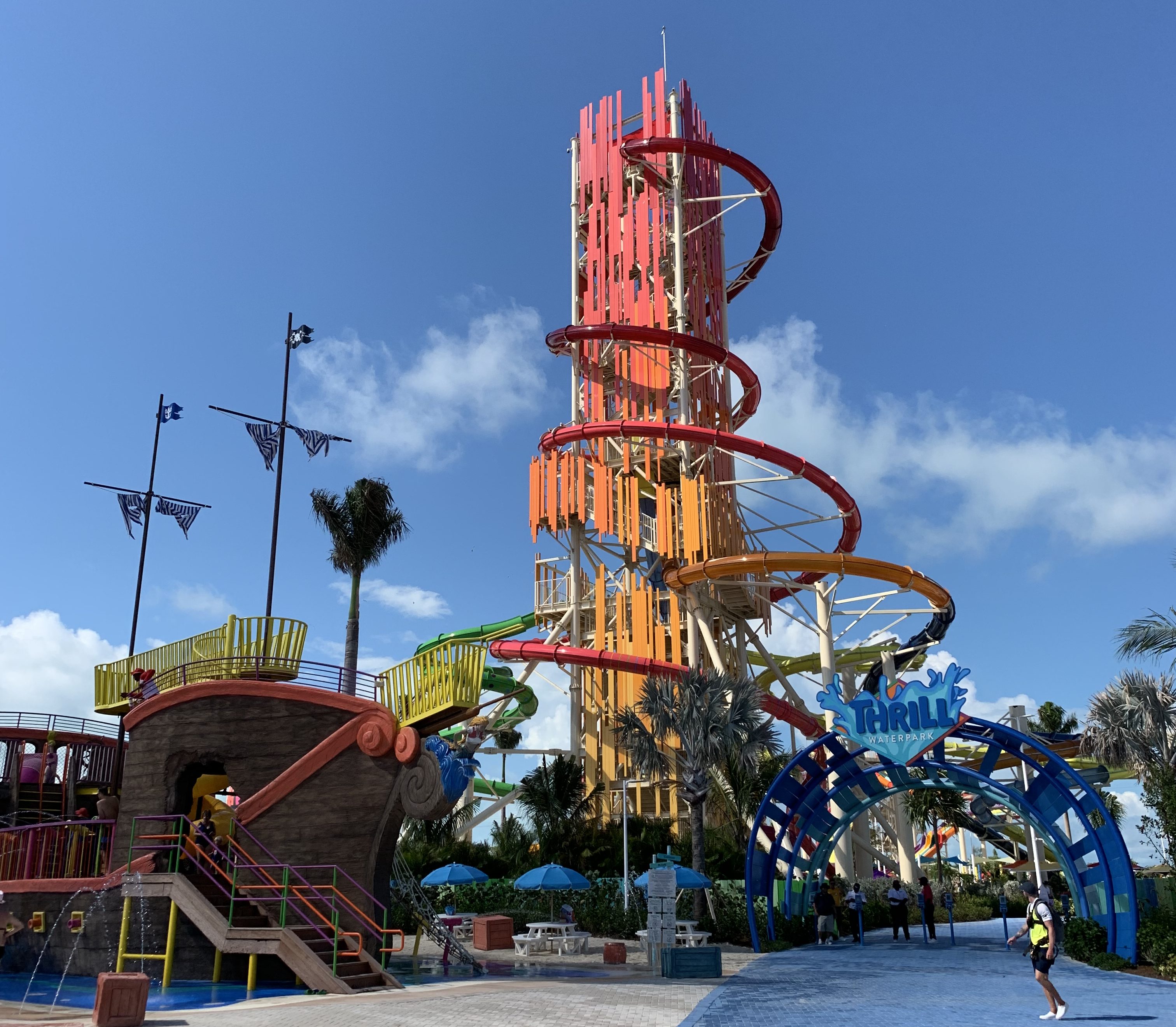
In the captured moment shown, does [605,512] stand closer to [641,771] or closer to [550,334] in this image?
[550,334]

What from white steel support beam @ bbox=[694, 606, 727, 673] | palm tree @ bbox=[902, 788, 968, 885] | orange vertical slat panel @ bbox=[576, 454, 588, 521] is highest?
orange vertical slat panel @ bbox=[576, 454, 588, 521]

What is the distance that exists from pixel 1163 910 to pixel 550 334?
28.5 m

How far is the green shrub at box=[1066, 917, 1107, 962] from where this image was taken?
19.7 meters

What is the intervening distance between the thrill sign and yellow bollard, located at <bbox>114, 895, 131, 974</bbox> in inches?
514

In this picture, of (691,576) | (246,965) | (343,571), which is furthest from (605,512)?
(246,965)

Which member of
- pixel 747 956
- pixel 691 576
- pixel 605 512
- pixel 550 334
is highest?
pixel 550 334

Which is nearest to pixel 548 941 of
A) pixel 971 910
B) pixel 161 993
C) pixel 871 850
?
pixel 161 993

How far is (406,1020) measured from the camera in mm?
12695

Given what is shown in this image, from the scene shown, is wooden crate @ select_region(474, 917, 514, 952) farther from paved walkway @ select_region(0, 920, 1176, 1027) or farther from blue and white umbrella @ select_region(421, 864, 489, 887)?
paved walkway @ select_region(0, 920, 1176, 1027)

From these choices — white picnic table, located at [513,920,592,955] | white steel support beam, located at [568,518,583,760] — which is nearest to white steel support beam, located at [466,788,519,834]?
white steel support beam, located at [568,518,583,760]

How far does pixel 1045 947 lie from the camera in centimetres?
1291

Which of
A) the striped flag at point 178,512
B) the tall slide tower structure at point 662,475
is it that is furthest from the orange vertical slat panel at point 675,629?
the striped flag at point 178,512

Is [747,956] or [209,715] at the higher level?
[209,715]

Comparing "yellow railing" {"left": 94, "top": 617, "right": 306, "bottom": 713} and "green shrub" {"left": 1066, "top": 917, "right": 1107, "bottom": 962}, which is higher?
"yellow railing" {"left": 94, "top": 617, "right": 306, "bottom": 713}
